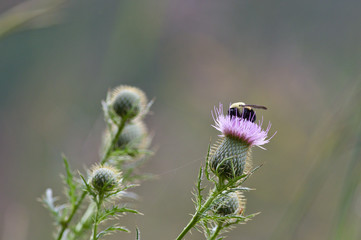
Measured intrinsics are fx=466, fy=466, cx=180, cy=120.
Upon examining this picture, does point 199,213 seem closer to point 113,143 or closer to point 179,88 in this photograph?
point 113,143

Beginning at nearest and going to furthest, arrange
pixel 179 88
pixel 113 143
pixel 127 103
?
pixel 113 143 < pixel 127 103 < pixel 179 88

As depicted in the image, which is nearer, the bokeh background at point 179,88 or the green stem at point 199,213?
the green stem at point 199,213

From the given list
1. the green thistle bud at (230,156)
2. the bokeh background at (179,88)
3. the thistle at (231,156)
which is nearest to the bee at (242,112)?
the thistle at (231,156)

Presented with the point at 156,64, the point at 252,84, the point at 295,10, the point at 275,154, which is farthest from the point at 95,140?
the point at 295,10

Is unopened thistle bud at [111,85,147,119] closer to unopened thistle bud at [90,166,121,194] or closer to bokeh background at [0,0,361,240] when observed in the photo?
unopened thistle bud at [90,166,121,194]

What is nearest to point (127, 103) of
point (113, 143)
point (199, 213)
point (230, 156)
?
point (113, 143)

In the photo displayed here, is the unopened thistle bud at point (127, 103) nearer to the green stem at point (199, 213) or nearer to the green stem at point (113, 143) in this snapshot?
the green stem at point (113, 143)
